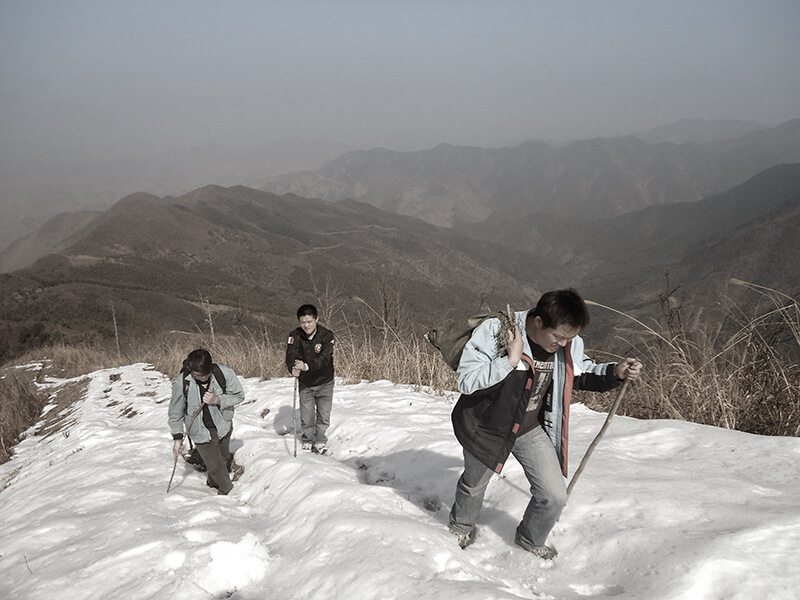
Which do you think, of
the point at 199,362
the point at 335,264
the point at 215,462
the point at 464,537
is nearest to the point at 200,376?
the point at 199,362

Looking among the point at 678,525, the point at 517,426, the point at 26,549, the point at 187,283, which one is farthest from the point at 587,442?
the point at 187,283

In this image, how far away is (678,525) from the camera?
86.7 inches

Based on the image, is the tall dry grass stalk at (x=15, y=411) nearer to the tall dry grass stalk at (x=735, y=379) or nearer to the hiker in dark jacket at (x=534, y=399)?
the hiker in dark jacket at (x=534, y=399)

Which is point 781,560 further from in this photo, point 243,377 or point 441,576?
point 243,377

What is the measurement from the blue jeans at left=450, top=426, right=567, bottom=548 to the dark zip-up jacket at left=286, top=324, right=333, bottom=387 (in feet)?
7.87

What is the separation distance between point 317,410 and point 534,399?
2.97 metres

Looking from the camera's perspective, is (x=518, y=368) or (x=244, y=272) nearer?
(x=518, y=368)

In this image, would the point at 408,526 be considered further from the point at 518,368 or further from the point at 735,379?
the point at 735,379

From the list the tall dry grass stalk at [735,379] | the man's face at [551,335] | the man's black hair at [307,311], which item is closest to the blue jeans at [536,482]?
the man's face at [551,335]

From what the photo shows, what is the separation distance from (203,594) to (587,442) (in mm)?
2893

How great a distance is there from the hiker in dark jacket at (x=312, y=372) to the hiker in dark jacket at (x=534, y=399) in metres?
2.39

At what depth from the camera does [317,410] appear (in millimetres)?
4703

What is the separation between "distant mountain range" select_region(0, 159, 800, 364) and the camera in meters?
39.1

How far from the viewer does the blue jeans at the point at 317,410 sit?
464 cm
